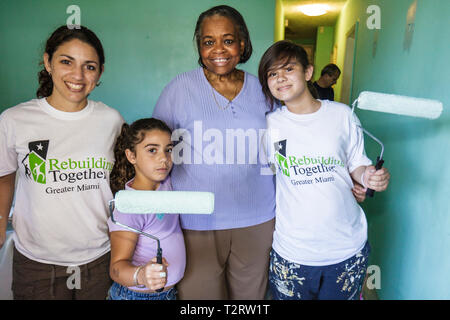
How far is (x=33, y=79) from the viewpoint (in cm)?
366

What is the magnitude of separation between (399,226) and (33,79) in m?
3.87

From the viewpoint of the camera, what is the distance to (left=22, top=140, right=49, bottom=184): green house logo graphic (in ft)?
3.41

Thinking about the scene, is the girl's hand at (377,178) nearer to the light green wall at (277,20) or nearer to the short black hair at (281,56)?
the short black hair at (281,56)

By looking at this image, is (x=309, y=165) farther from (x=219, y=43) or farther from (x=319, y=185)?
(x=219, y=43)

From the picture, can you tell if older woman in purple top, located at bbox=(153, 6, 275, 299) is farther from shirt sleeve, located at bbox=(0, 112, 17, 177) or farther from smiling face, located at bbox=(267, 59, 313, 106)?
shirt sleeve, located at bbox=(0, 112, 17, 177)

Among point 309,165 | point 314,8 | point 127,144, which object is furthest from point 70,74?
point 314,8

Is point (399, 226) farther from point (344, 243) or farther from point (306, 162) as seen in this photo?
point (306, 162)

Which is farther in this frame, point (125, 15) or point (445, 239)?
point (125, 15)

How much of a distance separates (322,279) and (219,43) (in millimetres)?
942

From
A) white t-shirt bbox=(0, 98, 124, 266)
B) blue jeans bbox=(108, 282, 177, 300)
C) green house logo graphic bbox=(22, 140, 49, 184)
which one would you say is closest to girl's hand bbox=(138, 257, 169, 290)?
blue jeans bbox=(108, 282, 177, 300)

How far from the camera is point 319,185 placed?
1.13 m
